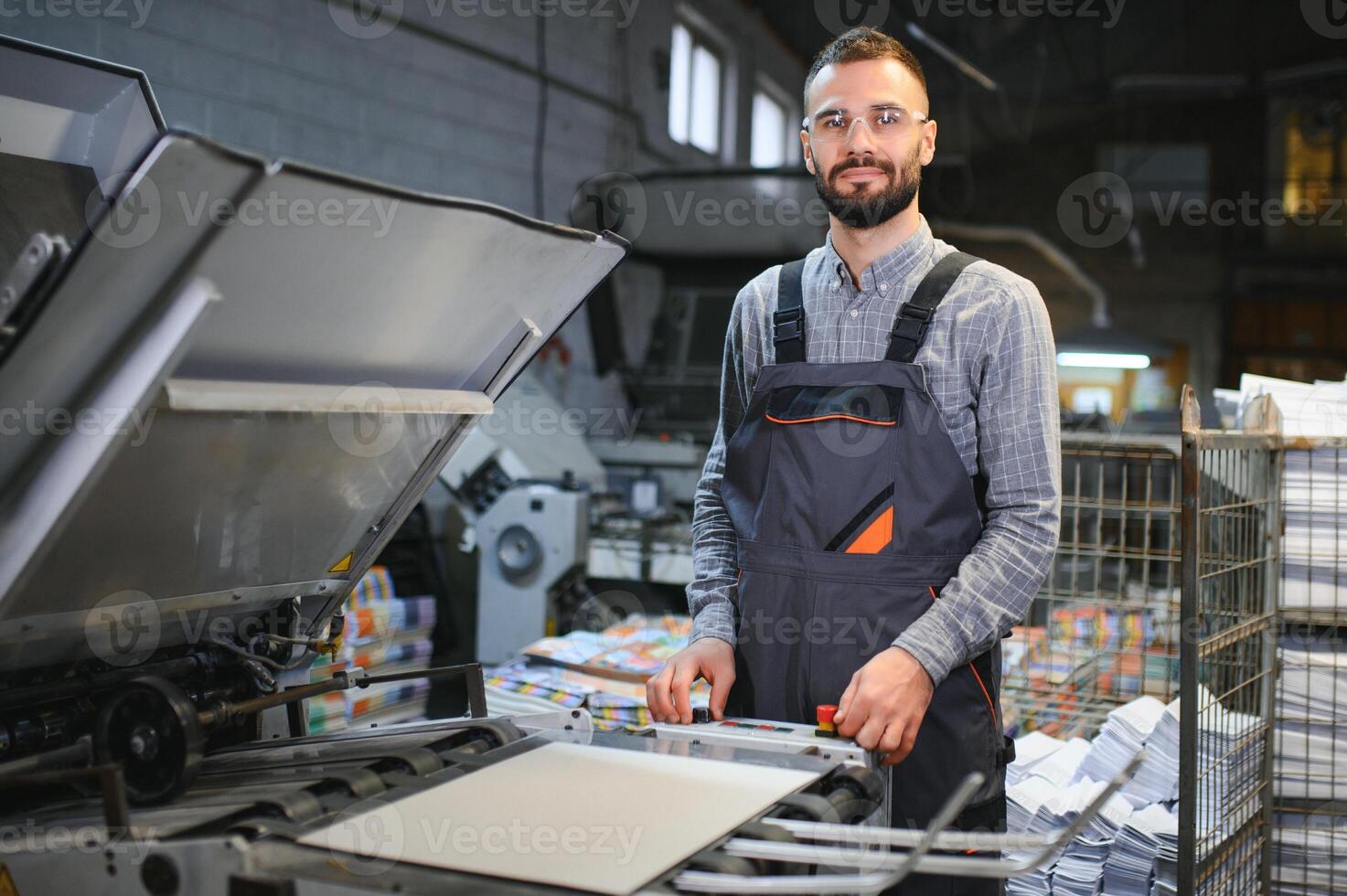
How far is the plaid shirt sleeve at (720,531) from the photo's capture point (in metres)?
1.60

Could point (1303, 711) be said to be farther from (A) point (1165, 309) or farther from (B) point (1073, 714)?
(A) point (1165, 309)

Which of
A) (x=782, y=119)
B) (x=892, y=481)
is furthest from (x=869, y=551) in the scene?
(x=782, y=119)

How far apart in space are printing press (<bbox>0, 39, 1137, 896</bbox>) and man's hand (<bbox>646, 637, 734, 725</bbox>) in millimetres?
90

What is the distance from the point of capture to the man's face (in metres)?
1.51

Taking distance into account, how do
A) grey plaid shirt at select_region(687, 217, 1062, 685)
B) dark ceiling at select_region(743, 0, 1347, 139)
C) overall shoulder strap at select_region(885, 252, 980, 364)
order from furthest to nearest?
dark ceiling at select_region(743, 0, 1347, 139), overall shoulder strap at select_region(885, 252, 980, 364), grey plaid shirt at select_region(687, 217, 1062, 685)

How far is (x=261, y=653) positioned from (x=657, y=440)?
3.99 meters

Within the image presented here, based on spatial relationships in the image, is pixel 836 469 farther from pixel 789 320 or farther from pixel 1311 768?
pixel 1311 768

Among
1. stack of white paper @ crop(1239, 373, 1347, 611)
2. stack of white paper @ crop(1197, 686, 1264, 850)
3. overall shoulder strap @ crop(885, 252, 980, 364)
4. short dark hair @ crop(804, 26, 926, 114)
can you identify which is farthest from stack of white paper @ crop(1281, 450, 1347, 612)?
short dark hair @ crop(804, 26, 926, 114)

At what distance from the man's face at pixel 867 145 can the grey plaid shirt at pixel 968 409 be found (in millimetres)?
89

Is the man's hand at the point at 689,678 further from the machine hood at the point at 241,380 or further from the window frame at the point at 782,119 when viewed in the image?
the window frame at the point at 782,119

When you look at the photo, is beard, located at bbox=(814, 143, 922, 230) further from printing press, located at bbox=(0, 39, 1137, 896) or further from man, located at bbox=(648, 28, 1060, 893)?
printing press, located at bbox=(0, 39, 1137, 896)

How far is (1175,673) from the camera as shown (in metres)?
2.81

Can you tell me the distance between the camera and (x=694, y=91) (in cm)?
823

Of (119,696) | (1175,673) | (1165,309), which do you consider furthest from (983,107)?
(119,696)
